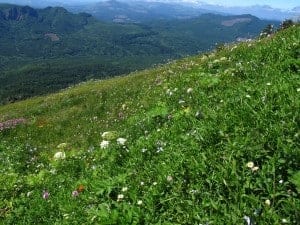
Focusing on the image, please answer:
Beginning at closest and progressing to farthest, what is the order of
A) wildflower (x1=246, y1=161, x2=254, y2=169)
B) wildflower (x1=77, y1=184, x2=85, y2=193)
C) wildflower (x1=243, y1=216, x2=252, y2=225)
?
wildflower (x1=243, y1=216, x2=252, y2=225) → wildflower (x1=246, y1=161, x2=254, y2=169) → wildflower (x1=77, y1=184, x2=85, y2=193)

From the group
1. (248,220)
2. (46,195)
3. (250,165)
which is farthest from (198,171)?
(46,195)

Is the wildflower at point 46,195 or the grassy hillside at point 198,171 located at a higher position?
the grassy hillside at point 198,171

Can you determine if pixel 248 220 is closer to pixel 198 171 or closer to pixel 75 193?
pixel 198 171

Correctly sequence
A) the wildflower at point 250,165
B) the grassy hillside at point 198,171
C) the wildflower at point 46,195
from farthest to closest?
the wildflower at point 46,195 → the wildflower at point 250,165 → the grassy hillside at point 198,171

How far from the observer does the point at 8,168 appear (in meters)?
12.0

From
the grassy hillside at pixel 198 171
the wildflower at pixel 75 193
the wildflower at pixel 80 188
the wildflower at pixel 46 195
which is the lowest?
the wildflower at pixel 46 195

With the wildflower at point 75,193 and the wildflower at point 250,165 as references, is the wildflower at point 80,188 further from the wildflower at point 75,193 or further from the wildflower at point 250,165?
the wildflower at point 250,165

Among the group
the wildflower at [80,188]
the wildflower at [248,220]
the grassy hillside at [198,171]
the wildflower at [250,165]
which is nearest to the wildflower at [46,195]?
the grassy hillside at [198,171]

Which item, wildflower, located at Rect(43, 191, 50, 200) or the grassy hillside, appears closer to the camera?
the grassy hillside

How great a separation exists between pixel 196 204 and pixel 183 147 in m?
1.61

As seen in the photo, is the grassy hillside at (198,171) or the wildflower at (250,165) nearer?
the grassy hillside at (198,171)

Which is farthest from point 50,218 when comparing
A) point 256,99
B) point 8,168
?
point 8,168

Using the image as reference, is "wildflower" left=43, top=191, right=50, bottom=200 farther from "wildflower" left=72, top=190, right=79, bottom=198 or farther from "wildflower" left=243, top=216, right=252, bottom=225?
"wildflower" left=243, top=216, right=252, bottom=225

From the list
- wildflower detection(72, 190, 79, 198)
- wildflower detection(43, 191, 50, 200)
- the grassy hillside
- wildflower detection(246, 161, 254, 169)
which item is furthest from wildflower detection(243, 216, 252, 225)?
wildflower detection(43, 191, 50, 200)
